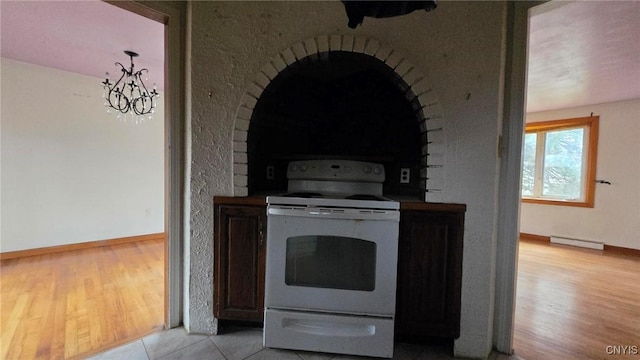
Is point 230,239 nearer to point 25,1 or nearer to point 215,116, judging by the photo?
point 215,116

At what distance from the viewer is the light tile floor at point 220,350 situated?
1.59m

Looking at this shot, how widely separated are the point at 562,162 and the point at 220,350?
19.3 ft

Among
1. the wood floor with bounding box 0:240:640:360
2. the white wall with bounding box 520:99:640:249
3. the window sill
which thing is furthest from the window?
the wood floor with bounding box 0:240:640:360

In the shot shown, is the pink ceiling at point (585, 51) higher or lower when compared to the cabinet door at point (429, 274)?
higher

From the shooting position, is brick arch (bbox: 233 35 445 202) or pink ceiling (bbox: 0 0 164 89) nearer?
brick arch (bbox: 233 35 445 202)

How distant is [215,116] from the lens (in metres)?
1.72

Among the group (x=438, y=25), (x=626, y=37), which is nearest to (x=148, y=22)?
(x=438, y=25)

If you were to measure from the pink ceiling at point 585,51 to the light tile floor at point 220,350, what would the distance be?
213cm

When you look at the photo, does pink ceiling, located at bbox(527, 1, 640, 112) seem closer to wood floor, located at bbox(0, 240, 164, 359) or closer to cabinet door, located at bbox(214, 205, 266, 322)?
cabinet door, located at bbox(214, 205, 266, 322)

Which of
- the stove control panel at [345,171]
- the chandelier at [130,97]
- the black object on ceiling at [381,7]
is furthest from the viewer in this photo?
the chandelier at [130,97]

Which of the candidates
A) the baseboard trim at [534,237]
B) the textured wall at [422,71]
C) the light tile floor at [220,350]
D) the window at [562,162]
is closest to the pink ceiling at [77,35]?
the textured wall at [422,71]

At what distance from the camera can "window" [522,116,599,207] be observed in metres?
4.46

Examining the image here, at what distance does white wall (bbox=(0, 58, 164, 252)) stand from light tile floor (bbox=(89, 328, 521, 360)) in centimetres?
297

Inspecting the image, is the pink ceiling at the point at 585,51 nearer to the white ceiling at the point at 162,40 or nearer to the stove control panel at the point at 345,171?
the white ceiling at the point at 162,40
